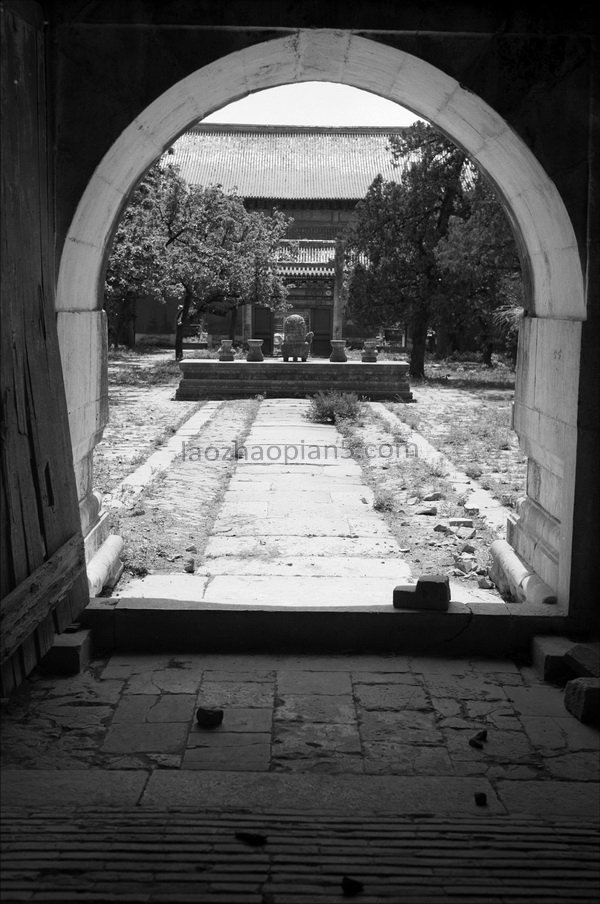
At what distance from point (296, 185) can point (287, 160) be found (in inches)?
90.4

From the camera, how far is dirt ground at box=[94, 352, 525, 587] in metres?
6.65

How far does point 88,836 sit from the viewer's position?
284 cm

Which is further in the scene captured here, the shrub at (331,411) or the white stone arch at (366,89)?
the shrub at (331,411)

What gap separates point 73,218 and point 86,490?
1.65 meters

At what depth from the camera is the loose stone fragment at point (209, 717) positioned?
3.73 m

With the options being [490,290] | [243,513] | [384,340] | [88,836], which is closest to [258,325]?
[384,340]

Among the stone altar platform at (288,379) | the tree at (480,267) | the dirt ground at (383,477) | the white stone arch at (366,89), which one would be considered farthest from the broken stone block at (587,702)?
the stone altar platform at (288,379)

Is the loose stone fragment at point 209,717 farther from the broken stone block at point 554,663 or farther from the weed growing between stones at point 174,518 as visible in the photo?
the weed growing between stones at point 174,518

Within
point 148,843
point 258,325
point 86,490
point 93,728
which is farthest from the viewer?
point 258,325

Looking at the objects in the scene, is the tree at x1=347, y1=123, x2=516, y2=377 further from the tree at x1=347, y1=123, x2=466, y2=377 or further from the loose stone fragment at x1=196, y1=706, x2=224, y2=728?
the loose stone fragment at x1=196, y1=706, x2=224, y2=728

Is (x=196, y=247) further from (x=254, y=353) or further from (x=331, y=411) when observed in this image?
(x=331, y=411)

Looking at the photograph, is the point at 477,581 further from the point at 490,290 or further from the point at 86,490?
the point at 490,290

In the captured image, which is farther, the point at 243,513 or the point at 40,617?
the point at 243,513

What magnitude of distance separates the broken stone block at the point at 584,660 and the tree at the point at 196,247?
53.4 ft
